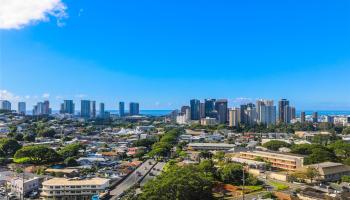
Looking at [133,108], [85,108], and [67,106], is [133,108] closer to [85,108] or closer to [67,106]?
[85,108]

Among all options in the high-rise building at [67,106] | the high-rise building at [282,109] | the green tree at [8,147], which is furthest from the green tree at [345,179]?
→ the high-rise building at [67,106]

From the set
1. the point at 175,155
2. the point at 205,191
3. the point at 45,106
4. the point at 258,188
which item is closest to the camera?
the point at 205,191

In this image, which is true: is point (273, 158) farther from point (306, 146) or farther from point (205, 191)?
point (205, 191)

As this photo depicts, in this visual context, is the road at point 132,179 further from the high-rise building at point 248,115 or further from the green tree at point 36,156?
the high-rise building at point 248,115

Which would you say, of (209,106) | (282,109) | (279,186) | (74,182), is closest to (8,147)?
(74,182)

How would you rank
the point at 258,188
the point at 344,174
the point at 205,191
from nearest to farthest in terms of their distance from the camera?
1. the point at 205,191
2. the point at 258,188
3. the point at 344,174

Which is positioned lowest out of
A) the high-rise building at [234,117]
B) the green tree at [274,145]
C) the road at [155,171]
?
the road at [155,171]

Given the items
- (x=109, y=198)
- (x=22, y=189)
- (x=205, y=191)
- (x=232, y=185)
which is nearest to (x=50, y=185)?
(x=22, y=189)
